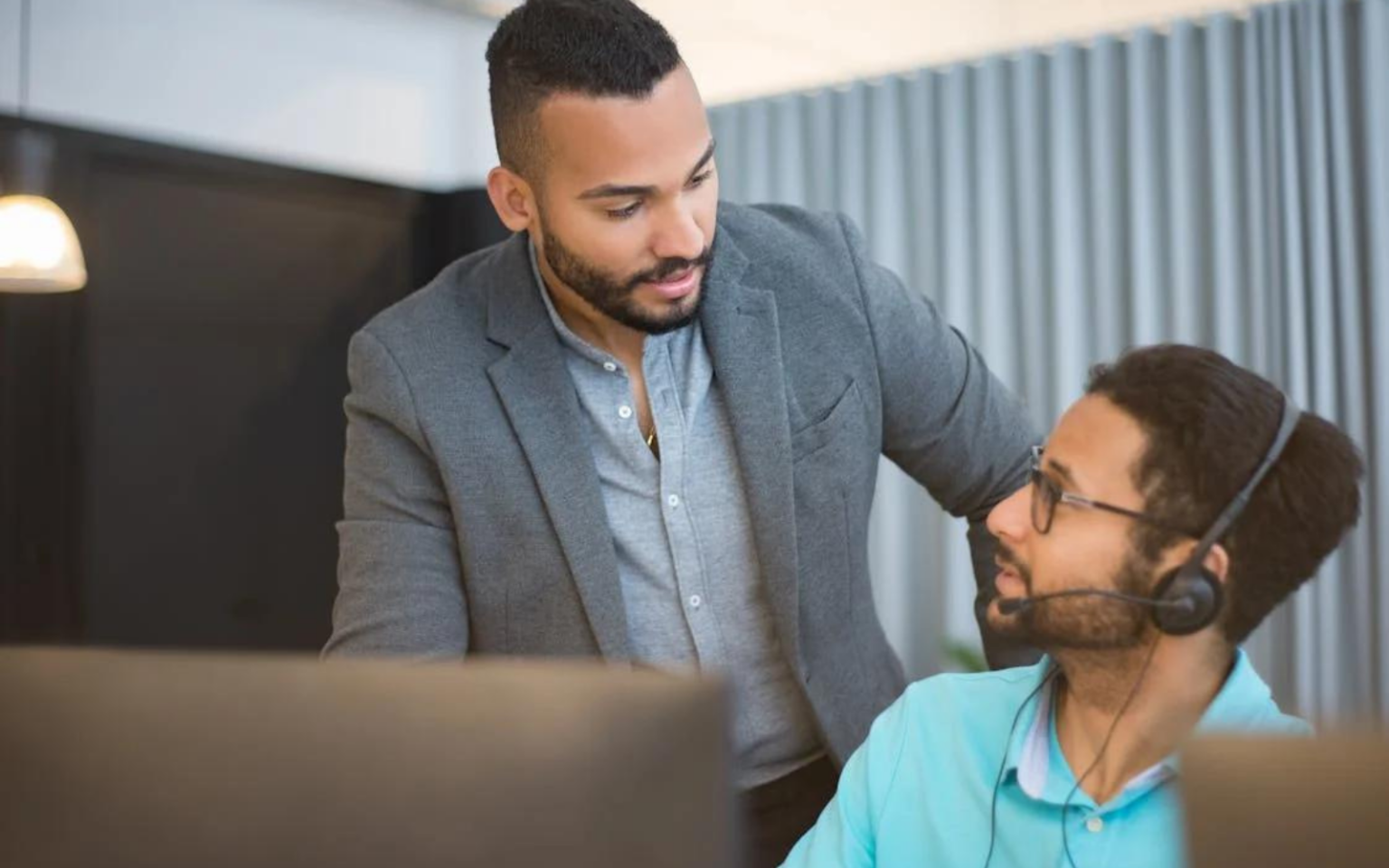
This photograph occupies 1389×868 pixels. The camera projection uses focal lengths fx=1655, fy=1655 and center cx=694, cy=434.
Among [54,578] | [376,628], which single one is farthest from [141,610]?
[376,628]

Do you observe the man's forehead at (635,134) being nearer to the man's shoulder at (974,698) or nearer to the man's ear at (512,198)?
the man's ear at (512,198)

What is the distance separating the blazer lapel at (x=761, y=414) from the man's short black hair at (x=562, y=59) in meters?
0.27

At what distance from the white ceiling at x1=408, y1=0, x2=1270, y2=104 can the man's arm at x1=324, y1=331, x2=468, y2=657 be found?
3391 millimetres

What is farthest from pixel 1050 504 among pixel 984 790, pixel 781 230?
pixel 781 230

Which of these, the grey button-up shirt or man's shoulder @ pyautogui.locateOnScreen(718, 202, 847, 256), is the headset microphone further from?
man's shoulder @ pyautogui.locateOnScreen(718, 202, 847, 256)

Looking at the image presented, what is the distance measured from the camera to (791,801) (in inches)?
74.5

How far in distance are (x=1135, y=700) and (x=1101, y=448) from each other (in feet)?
0.80

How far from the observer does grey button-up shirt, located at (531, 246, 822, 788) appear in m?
1.83

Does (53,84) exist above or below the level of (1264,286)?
above

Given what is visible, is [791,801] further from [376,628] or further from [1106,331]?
[1106,331]

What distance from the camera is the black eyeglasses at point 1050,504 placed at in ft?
5.21

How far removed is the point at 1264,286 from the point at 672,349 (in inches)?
111

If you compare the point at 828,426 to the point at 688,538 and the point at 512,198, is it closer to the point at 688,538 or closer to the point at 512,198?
the point at 688,538

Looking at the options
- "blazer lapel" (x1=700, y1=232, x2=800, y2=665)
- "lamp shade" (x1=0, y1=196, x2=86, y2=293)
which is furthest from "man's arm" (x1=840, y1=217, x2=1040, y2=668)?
"lamp shade" (x1=0, y1=196, x2=86, y2=293)
